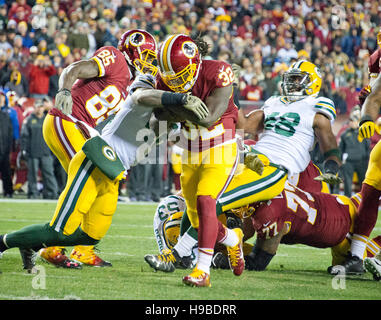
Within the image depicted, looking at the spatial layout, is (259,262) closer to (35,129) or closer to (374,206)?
(374,206)

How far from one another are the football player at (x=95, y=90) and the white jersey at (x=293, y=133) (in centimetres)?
109

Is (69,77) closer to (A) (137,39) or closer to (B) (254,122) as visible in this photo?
(A) (137,39)

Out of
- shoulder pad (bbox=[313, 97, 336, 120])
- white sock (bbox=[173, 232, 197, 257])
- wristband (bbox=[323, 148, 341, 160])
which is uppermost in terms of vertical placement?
shoulder pad (bbox=[313, 97, 336, 120])

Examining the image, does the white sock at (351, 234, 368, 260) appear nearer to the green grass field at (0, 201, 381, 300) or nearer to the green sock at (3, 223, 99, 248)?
the green grass field at (0, 201, 381, 300)

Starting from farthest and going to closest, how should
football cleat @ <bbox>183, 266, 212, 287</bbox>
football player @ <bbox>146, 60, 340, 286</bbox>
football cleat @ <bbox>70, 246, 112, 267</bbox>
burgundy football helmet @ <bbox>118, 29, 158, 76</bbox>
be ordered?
1. burgundy football helmet @ <bbox>118, 29, 158, 76</bbox>
2. football cleat @ <bbox>70, 246, 112, 267</bbox>
3. football player @ <bbox>146, 60, 340, 286</bbox>
4. football cleat @ <bbox>183, 266, 212, 287</bbox>

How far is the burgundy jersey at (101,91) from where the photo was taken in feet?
19.1

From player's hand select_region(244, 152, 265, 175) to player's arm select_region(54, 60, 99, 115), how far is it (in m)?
1.34

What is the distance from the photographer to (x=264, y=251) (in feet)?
18.1

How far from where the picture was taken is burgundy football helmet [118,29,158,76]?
5.73 m

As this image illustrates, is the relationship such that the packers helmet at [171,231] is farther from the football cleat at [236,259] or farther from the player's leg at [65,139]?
the football cleat at [236,259]

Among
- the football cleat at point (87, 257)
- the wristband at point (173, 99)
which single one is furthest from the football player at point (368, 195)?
the football cleat at point (87, 257)

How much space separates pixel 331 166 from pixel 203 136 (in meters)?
1.14

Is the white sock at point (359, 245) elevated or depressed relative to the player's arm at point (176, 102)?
depressed

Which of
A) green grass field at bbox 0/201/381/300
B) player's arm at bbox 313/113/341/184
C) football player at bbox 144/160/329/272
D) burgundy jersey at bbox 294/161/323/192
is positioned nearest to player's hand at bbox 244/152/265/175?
football player at bbox 144/160/329/272
